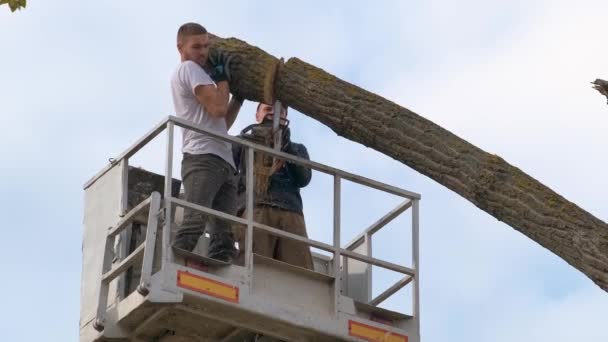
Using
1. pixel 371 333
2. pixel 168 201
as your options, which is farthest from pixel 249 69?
pixel 371 333

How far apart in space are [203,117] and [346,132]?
1264mm

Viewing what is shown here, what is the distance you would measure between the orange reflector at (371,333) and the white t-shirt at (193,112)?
61.5 inches

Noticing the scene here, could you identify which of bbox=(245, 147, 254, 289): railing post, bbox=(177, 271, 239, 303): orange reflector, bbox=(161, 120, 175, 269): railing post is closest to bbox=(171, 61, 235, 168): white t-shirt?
bbox=(245, 147, 254, 289): railing post

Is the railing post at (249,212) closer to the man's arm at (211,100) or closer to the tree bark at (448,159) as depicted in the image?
the man's arm at (211,100)

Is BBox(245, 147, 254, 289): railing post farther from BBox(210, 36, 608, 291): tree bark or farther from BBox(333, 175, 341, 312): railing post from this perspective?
BBox(333, 175, 341, 312): railing post

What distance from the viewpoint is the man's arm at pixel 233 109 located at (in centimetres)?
1437

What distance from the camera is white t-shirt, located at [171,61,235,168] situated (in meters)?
13.6

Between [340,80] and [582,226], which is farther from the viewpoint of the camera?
[340,80]

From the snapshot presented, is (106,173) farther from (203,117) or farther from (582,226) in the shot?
(582,226)

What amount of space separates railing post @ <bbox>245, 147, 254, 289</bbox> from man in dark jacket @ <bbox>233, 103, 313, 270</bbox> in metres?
0.68

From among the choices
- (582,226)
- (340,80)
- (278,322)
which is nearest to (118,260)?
(278,322)

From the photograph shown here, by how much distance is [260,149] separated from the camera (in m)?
13.8

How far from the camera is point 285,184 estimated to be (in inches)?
577

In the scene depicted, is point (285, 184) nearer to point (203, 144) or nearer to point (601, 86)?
point (203, 144)
